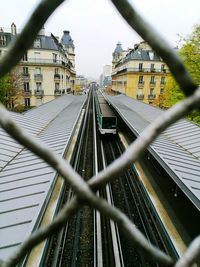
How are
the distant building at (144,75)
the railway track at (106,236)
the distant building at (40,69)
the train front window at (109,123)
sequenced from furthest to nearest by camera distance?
1. the distant building at (144,75)
2. the distant building at (40,69)
3. the train front window at (109,123)
4. the railway track at (106,236)

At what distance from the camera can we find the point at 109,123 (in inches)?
858

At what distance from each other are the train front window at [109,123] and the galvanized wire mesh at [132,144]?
810 inches

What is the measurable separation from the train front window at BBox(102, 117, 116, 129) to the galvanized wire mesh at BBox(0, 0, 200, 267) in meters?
20.6

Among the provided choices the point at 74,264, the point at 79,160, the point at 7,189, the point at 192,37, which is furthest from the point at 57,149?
the point at 192,37

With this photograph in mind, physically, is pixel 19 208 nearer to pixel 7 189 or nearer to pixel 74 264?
pixel 7 189

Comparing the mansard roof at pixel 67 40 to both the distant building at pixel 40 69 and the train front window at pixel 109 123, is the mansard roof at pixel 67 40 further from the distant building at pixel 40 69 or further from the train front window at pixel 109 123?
the train front window at pixel 109 123

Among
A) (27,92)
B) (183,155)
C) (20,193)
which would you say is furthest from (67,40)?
(20,193)

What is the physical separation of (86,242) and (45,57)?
40482 mm

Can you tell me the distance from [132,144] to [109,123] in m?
20.8

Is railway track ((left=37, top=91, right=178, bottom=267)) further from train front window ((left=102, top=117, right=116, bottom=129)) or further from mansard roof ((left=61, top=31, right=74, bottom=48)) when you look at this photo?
mansard roof ((left=61, top=31, right=74, bottom=48))

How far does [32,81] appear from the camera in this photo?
1698 inches

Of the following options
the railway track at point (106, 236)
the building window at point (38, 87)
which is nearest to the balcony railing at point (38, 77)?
the building window at point (38, 87)

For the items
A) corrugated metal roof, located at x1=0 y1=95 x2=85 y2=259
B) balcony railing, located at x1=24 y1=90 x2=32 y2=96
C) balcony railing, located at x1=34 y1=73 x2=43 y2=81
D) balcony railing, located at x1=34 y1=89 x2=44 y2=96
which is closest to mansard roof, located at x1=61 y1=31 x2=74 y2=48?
balcony railing, located at x1=34 y1=73 x2=43 y2=81

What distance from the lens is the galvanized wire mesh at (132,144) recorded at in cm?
98
